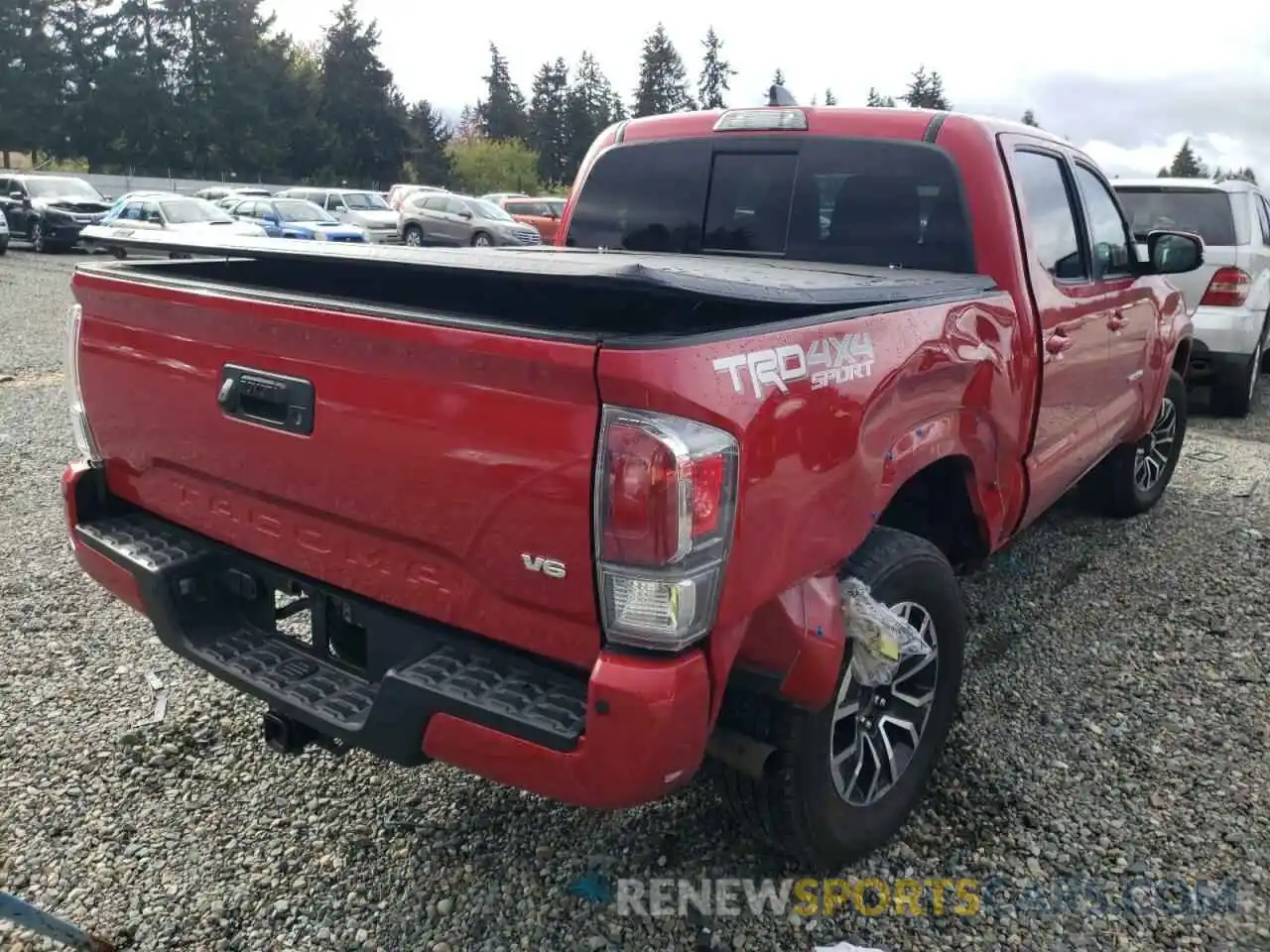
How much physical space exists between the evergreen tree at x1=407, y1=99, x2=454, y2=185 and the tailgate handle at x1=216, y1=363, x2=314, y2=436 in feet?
221

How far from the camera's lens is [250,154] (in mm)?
57812

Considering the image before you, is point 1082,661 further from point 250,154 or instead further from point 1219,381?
point 250,154

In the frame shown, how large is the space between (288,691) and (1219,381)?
27.5ft

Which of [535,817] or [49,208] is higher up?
[49,208]

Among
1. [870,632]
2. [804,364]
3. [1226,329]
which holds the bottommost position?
[870,632]

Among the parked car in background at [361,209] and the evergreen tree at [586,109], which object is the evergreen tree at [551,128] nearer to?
the evergreen tree at [586,109]

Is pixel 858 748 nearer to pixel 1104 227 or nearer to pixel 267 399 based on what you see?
pixel 267 399

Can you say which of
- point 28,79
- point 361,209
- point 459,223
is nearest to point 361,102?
point 28,79

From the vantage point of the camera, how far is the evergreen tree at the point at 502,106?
82875 millimetres

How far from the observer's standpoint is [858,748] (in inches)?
105

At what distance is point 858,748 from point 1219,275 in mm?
7153

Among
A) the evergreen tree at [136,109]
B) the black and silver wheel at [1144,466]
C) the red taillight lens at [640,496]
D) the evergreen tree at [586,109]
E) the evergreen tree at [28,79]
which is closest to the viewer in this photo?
the red taillight lens at [640,496]

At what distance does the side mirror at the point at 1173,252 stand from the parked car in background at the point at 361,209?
24745mm

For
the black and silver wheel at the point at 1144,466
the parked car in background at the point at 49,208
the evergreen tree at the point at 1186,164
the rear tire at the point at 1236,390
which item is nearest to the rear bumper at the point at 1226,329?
the rear tire at the point at 1236,390
